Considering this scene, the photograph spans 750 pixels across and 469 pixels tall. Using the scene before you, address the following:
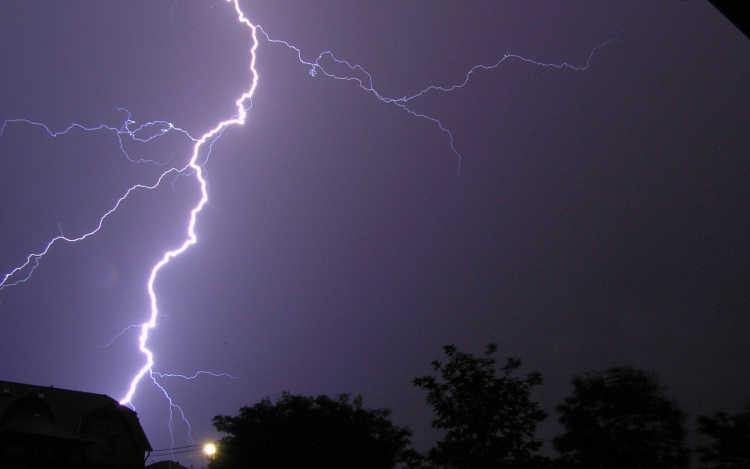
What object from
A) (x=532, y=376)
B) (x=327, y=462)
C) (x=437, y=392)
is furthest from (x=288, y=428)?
(x=532, y=376)

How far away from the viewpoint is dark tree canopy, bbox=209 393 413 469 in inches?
564

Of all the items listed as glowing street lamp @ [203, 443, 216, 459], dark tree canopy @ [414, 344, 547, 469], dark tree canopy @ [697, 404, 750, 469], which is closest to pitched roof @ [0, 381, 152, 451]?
glowing street lamp @ [203, 443, 216, 459]

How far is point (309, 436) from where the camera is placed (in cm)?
1477

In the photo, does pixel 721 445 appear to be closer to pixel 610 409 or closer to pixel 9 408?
pixel 610 409

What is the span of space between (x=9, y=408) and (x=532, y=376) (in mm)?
17917

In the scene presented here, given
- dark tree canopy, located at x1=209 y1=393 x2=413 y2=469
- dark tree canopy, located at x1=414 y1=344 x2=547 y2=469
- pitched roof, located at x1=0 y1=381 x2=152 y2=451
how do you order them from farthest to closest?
pitched roof, located at x1=0 y1=381 x2=152 y2=451, dark tree canopy, located at x1=209 y1=393 x2=413 y2=469, dark tree canopy, located at x1=414 y1=344 x2=547 y2=469

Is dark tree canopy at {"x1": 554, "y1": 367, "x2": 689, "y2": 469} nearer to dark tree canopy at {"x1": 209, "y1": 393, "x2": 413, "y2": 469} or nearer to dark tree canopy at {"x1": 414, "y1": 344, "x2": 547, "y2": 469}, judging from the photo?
dark tree canopy at {"x1": 414, "y1": 344, "x2": 547, "y2": 469}

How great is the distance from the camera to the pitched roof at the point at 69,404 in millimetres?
17797

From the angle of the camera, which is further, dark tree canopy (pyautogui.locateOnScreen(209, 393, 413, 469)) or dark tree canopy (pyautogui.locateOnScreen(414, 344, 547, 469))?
dark tree canopy (pyautogui.locateOnScreen(209, 393, 413, 469))

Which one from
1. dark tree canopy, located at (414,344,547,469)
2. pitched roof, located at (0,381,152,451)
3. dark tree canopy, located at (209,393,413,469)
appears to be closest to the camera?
dark tree canopy, located at (414,344,547,469)

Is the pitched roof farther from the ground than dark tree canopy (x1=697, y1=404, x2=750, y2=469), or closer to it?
farther from the ground

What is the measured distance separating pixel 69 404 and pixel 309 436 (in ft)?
37.1

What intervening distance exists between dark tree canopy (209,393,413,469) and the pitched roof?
565 centimetres

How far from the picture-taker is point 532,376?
8.43m
